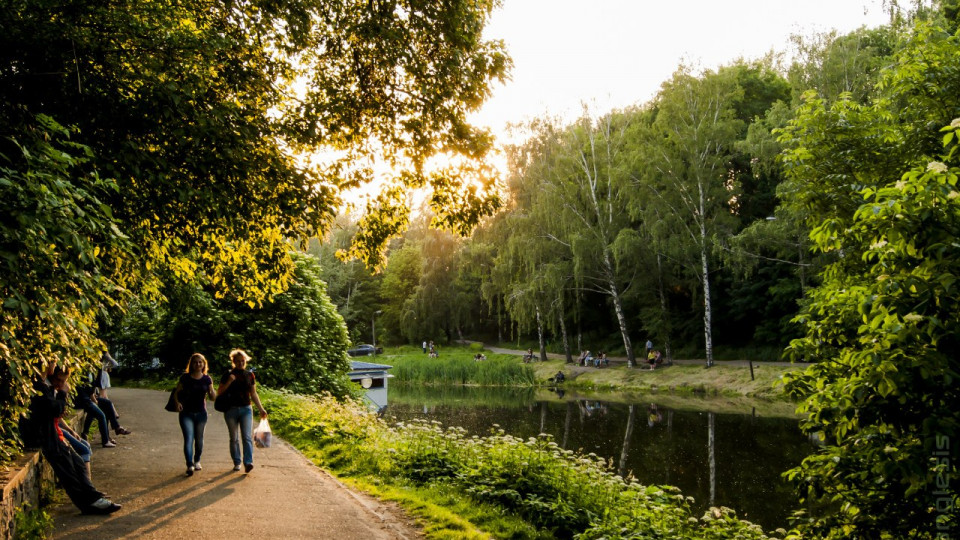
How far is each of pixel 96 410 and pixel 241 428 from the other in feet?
9.58

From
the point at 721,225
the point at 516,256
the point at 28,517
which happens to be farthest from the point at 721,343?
the point at 28,517

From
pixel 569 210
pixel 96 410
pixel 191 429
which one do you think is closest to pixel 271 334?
pixel 96 410

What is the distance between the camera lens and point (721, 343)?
1571 inches

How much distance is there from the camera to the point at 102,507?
6.41 m

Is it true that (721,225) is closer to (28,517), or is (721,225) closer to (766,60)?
(766,60)

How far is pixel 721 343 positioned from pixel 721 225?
1093 centimetres

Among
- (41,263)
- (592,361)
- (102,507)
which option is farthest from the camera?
(592,361)

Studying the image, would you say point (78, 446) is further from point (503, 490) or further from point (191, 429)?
point (503, 490)

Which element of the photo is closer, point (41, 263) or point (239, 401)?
point (41, 263)

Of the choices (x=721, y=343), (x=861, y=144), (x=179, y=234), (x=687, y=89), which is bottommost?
(x=721, y=343)

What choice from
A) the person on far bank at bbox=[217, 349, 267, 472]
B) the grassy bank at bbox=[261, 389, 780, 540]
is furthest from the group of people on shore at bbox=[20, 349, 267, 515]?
the grassy bank at bbox=[261, 389, 780, 540]

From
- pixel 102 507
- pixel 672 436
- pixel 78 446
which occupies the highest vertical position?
pixel 78 446

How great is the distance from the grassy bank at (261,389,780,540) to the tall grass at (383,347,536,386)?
27.0 m

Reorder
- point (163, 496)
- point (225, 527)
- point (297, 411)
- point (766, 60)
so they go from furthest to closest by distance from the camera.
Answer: point (766, 60) → point (297, 411) → point (163, 496) → point (225, 527)
